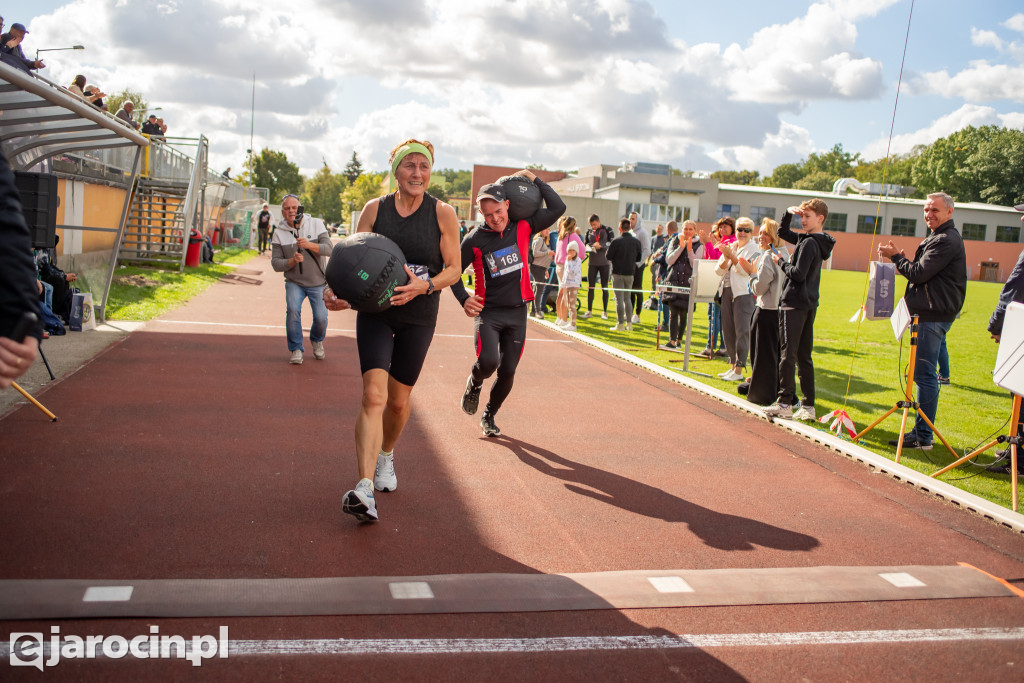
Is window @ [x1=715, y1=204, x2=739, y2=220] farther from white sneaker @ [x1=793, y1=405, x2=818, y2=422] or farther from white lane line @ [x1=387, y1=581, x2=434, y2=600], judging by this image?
white lane line @ [x1=387, y1=581, x2=434, y2=600]

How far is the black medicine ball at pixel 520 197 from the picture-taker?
7.01 meters

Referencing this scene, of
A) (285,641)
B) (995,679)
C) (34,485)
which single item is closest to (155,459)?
(34,485)

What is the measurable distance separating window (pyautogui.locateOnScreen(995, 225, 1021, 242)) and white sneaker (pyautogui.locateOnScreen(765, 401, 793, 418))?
2.77 metres

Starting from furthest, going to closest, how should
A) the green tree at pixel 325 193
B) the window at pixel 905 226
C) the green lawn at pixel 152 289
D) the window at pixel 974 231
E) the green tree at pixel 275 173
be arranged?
the green tree at pixel 325 193
the green tree at pixel 275 173
the green lawn at pixel 152 289
the window at pixel 905 226
the window at pixel 974 231

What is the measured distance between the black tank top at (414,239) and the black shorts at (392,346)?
0.20ft

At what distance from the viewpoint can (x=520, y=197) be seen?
7.02 metres

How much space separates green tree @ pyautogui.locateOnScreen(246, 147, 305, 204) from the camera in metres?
103

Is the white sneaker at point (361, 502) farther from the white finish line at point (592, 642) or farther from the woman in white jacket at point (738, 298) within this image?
the woman in white jacket at point (738, 298)

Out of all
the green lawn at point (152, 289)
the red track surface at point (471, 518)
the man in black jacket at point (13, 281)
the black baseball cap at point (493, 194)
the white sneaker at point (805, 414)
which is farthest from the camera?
the green lawn at point (152, 289)

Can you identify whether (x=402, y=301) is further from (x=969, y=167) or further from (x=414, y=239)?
(x=969, y=167)

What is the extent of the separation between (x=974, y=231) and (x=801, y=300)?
2219 millimetres

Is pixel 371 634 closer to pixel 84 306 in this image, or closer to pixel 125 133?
pixel 125 133

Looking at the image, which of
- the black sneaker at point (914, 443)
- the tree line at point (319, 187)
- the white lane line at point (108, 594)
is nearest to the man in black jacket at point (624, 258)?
the black sneaker at point (914, 443)

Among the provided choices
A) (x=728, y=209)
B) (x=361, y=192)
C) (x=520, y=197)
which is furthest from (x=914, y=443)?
(x=361, y=192)
